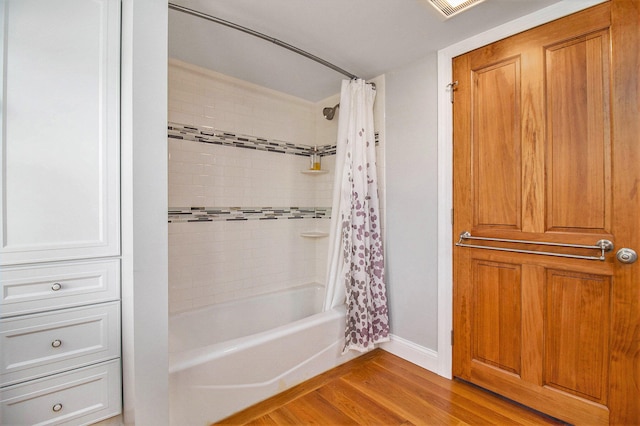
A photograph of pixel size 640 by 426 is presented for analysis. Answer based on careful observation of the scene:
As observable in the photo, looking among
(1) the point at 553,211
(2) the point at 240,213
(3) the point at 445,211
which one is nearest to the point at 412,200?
(3) the point at 445,211

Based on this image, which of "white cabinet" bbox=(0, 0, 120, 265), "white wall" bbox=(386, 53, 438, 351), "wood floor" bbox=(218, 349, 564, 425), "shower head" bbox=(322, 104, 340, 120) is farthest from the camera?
"shower head" bbox=(322, 104, 340, 120)

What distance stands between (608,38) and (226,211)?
258 cm

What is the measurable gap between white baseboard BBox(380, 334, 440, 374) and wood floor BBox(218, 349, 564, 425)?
0.07m

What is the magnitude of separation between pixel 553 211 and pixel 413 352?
134 centimetres

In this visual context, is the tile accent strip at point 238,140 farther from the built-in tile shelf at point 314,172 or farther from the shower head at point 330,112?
the shower head at point 330,112

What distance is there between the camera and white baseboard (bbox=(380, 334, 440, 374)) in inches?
Answer: 80.1

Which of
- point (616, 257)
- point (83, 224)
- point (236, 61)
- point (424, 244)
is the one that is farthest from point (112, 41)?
point (616, 257)

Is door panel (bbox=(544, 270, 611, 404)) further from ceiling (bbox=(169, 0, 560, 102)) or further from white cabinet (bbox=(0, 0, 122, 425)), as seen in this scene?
white cabinet (bbox=(0, 0, 122, 425))

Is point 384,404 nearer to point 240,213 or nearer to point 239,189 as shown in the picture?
point 240,213

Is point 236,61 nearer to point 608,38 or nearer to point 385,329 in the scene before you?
point 608,38

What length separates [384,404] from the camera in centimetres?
170

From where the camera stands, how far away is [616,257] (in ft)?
4.53

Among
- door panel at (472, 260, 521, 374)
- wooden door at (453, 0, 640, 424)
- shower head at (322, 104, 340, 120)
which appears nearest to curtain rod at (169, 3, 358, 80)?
shower head at (322, 104, 340, 120)

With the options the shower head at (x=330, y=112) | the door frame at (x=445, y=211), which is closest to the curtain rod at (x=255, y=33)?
the shower head at (x=330, y=112)
